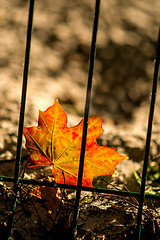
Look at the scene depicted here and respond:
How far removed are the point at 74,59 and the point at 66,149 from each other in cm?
270

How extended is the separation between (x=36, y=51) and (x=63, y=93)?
40.1 inches

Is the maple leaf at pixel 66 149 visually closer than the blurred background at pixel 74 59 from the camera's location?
Yes

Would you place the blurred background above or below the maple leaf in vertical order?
above

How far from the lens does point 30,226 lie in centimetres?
100

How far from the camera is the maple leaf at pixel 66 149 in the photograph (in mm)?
989

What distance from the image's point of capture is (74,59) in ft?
11.8

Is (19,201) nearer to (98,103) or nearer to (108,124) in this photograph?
(108,124)

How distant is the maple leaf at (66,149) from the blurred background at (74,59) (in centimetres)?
99

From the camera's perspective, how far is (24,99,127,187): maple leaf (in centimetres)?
99

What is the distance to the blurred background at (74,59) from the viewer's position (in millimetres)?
2688

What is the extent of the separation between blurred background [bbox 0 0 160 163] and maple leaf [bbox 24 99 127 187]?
99cm

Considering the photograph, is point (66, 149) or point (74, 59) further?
point (74, 59)

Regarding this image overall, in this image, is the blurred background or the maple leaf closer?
the maple leaf

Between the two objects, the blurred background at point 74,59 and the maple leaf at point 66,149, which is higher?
the blurred background at point 74,59
